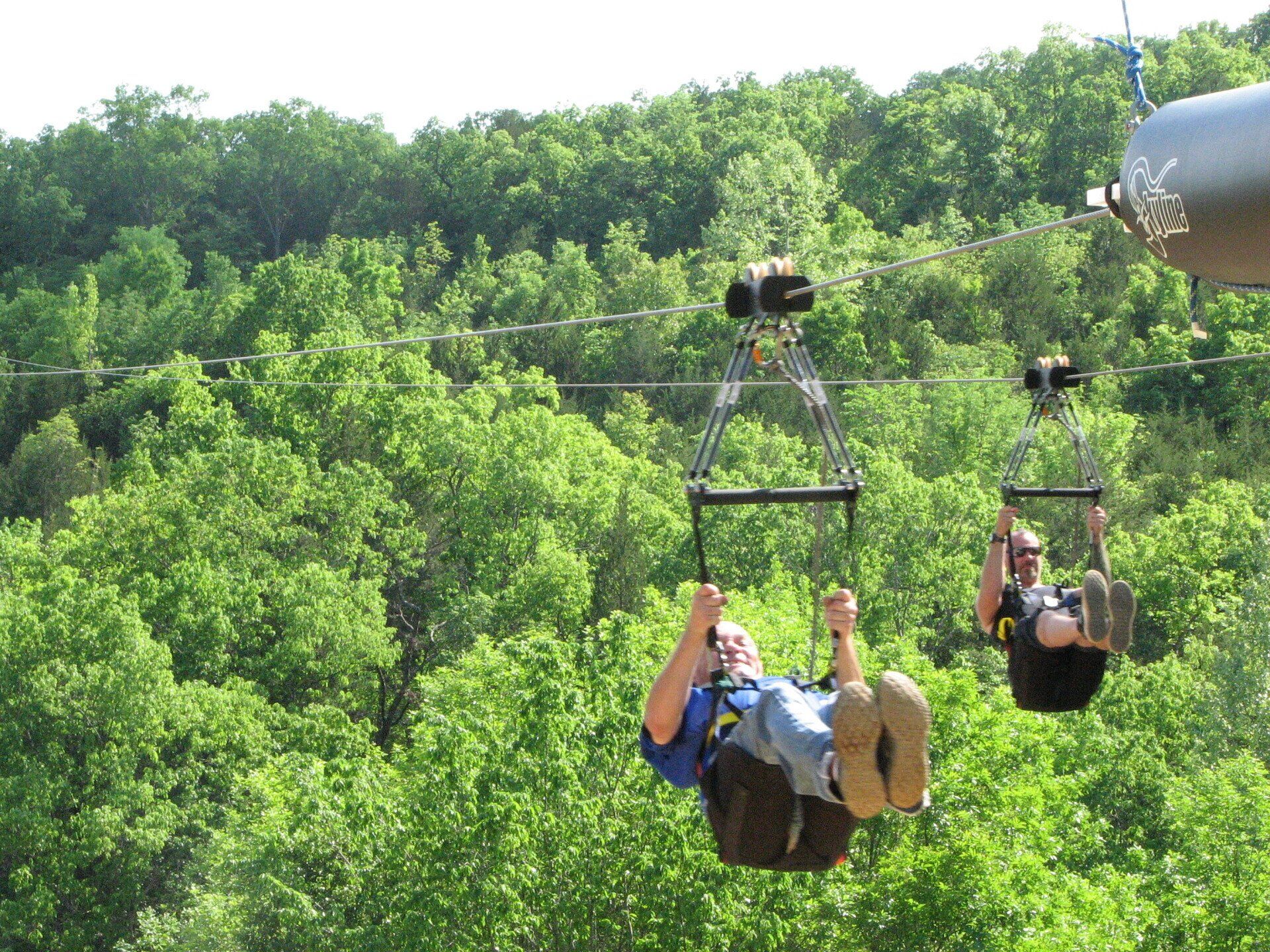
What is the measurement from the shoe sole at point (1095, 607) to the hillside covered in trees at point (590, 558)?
31.2 feet

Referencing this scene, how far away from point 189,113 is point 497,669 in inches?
2620

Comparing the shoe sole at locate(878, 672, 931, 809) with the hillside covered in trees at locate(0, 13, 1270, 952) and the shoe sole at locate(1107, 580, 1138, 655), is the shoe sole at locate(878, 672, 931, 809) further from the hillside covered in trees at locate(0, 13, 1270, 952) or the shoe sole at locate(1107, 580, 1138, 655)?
the hillside covered in trees at locate(0, 13, 1270, 952)

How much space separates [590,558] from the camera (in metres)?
35.0

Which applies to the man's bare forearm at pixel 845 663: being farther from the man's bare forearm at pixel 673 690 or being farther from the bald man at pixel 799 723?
the man's bare forearm at pixel 673 690

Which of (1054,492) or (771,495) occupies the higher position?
(771,495)

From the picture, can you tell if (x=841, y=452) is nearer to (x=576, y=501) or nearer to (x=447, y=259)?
(x=576, y=501)

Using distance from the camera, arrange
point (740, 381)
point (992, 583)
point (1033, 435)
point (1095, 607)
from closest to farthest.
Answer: point (740, 381) → point (1095, 607) → point (1033, 435) → point (992, 583)

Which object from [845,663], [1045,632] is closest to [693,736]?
[845,663]

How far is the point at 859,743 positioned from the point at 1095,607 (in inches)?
115

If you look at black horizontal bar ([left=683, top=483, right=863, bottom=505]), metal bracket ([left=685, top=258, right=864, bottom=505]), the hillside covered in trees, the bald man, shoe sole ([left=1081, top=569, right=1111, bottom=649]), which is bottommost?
the hillside covered in trees

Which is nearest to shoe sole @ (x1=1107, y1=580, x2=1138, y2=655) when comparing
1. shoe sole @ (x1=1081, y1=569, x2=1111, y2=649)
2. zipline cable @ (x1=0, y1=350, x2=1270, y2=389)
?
shoe sole @ (x1=1081, y1=569, x2=1111, y2=649)

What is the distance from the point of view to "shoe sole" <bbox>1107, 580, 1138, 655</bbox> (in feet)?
23.8

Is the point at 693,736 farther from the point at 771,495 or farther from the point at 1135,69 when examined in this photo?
the point at 1135,69

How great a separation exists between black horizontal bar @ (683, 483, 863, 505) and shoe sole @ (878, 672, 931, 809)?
1.97 ft
